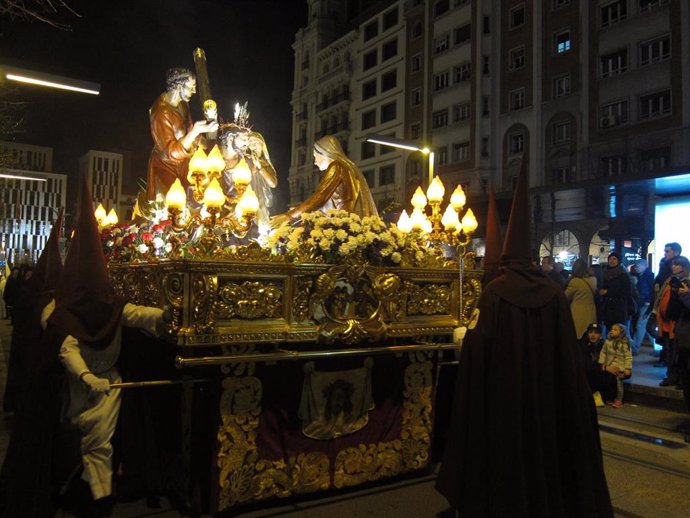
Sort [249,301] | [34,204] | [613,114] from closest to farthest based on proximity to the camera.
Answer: [249,301] < [613,114] < [34,204]

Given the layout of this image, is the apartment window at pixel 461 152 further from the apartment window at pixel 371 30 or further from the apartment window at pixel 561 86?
the apartment window at pixel 371 30

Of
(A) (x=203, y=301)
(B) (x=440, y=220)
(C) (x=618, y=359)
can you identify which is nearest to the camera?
(A) (x=203, y=301)

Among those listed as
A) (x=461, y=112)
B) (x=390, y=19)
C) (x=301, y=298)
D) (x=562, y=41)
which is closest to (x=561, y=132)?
(x=562, y=41)

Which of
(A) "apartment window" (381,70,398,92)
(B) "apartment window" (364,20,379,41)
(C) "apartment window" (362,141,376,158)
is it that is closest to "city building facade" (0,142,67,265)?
(C) "apartment window" (362,141,376,158)

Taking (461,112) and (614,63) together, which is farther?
(461,112)

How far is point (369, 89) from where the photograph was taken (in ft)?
127

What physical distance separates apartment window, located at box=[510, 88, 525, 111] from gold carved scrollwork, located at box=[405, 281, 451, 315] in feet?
81.6

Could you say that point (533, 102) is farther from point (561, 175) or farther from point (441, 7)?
point (441, 7)

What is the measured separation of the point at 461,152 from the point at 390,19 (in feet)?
40.6

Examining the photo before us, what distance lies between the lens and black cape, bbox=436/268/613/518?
10.7 feet

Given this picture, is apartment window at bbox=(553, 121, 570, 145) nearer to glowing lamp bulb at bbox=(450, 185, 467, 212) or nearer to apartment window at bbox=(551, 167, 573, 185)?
apartment window at bbox=(551, 167, 573, 185)

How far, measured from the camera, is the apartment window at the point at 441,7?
3227 centimetres

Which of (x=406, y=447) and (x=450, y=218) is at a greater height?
(x=450, y=218)

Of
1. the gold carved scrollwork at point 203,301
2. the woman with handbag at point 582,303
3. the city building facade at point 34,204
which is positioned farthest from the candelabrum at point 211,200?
the city building facade at point 34,204
